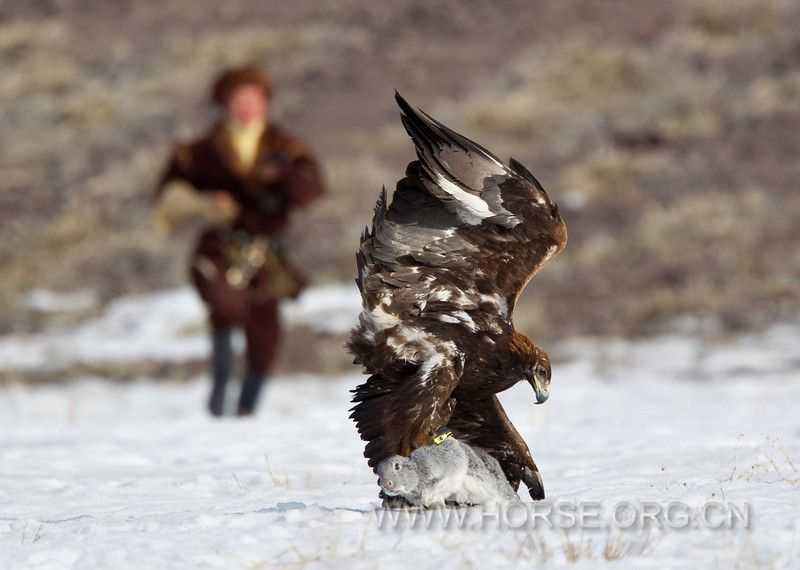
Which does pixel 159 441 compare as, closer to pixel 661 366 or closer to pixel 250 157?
pixel 250 157

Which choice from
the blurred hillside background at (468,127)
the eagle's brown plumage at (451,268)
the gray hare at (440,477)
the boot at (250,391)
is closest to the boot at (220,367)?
the boot at (250,391)

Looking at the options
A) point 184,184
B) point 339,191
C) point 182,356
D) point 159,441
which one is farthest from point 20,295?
point 159,441

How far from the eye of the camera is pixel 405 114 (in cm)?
446

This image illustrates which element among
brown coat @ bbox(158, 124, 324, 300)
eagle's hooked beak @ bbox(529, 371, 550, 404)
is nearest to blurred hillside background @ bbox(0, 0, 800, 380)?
brown coat @ bbox(158, 124, 324, 300)

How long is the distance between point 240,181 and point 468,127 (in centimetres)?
892

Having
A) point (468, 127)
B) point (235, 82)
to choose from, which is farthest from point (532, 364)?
point (468, 127)

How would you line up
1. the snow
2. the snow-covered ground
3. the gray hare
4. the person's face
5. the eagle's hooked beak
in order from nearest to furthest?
the snow-covered ground
the gray hare
the eagle's hooked beak
the person's face
the snow

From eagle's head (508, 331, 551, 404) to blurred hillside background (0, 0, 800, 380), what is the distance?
735cm

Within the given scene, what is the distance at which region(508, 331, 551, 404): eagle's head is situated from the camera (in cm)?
436

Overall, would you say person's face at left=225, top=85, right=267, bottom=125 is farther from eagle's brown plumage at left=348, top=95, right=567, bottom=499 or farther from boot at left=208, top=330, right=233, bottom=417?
eagle's brown plumage at left=348, top=95, right=567, bottom=499

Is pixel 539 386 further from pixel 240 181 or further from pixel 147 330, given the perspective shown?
pixel 147 330

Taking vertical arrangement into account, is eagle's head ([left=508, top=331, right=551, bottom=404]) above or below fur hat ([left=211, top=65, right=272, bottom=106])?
below

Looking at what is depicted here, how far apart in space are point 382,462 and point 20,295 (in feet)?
34.2

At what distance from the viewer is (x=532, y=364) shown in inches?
171
